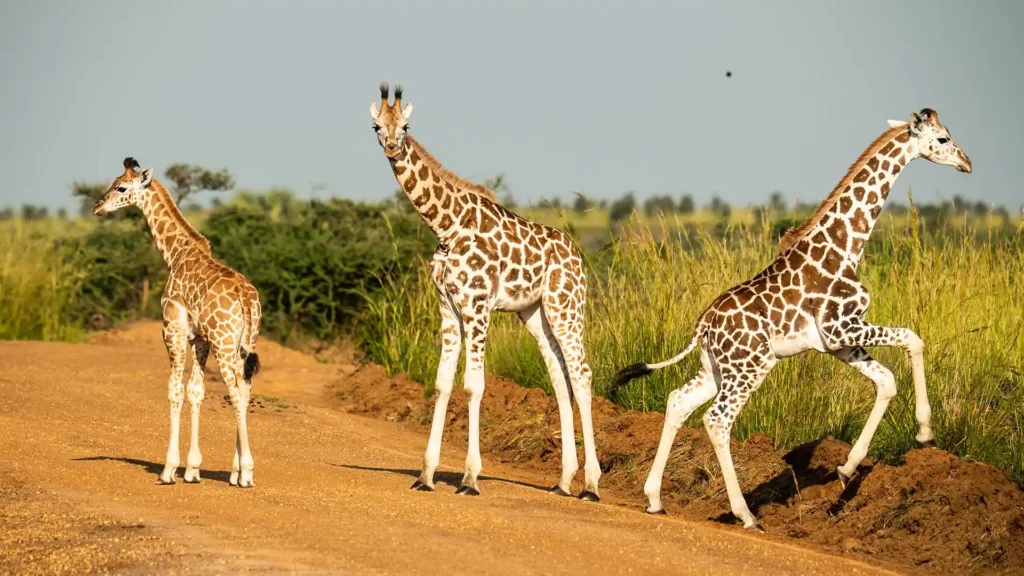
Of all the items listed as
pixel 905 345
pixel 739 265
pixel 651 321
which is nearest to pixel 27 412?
pixel 651 321

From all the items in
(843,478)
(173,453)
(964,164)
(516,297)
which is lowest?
(173,453)

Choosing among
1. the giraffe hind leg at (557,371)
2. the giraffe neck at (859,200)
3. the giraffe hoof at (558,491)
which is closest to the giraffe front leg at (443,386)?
the giraffe hind leg at (557,371)

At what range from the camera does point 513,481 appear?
12430 mm

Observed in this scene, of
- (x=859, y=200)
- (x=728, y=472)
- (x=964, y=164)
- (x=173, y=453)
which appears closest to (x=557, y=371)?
(x=728, y=472)

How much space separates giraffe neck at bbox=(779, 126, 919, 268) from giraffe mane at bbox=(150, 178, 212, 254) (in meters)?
4.87

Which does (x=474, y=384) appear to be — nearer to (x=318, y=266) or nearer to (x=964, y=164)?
(x=964, y=164)

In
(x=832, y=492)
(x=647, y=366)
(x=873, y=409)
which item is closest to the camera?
(x=873, y=409)

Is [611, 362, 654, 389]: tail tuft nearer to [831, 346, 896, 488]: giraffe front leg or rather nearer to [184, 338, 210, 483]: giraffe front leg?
[831, 346, 896, 488]: giraffe front leg

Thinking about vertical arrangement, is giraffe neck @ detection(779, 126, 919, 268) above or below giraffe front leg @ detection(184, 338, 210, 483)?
above

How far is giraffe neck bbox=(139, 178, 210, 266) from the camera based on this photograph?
459 inches

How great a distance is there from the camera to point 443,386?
1130 cm

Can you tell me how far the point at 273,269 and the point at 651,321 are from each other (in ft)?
33.7

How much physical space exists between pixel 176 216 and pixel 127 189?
1.69 feet

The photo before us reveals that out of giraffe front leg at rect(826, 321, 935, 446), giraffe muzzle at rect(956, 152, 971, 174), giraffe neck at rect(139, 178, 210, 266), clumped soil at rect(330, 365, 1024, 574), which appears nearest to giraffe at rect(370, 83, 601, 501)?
clumped soil at rect(330, 365, 1024, 574)
